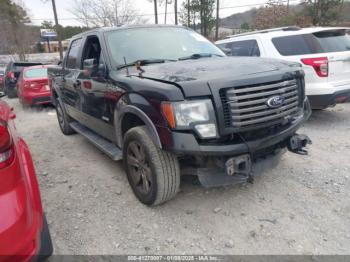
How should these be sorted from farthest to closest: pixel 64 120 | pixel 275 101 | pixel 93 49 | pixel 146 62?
pixel 64 120
pixel 93 49
pixel 146 62
pixel 275 101

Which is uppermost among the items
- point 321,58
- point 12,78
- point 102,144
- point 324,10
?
point 324,10

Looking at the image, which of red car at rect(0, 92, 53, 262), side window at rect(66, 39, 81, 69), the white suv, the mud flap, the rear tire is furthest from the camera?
the rear tire

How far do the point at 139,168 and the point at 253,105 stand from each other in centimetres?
134

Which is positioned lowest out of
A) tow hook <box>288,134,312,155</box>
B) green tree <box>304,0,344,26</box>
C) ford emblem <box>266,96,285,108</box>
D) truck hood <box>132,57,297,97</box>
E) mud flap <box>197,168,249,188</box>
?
mud flap <box>197,168,249,188</box>

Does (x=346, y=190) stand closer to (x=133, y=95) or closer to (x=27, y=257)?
(x=133, y=95)

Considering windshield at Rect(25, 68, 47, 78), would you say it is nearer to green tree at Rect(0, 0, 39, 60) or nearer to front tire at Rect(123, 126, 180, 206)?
front tire at Rect(123, 126, 180, 206)

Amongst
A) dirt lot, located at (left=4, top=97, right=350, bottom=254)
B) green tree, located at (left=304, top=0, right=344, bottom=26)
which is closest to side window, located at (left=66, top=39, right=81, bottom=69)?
dirt lot, located at (left=4, top=97, right=350, bottom=254)

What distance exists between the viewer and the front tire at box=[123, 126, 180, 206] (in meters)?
2.63

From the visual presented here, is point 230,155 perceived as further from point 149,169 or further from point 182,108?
point 149,169

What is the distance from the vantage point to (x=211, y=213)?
2.87m

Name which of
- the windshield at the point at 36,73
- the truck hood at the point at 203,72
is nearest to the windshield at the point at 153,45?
the truck hood at the point at 203,72

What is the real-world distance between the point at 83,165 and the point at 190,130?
2.47 meters

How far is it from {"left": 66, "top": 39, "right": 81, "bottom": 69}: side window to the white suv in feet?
7.65

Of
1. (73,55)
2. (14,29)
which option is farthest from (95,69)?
(14,29)
